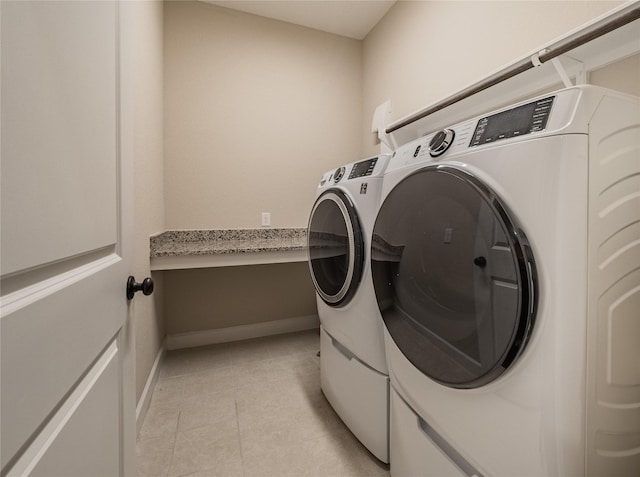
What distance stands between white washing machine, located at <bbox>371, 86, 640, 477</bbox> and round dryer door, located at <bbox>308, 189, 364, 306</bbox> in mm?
374

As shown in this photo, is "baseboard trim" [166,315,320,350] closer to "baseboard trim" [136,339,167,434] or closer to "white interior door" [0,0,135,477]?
"baseboard trim" [136,339,167,434]

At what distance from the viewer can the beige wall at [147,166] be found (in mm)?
1245

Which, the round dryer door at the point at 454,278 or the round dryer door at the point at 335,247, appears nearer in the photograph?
the round dryer door at the point at 454,278

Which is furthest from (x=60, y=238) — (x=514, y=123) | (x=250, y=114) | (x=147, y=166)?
(x=250, y=114)

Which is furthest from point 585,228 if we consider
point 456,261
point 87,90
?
point 87,90

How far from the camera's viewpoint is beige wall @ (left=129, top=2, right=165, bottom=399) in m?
1.25

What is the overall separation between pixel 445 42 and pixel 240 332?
2.39m

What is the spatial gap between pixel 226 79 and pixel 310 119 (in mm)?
689

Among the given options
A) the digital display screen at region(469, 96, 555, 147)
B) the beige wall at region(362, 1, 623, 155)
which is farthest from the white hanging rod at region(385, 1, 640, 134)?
the digital display screen at region(469, 96, 555, 147)

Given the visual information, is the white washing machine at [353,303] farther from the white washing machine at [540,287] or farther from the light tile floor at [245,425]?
the white washing machine at [540,287]

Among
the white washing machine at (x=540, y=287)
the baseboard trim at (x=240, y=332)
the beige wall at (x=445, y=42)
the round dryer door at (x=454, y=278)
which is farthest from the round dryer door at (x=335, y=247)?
the baseboard trim at (x=240, y=332)

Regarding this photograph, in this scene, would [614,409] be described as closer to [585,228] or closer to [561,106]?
[585,228]

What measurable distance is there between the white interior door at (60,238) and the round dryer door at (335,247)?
728 millimetres

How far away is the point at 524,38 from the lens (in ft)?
4.09
